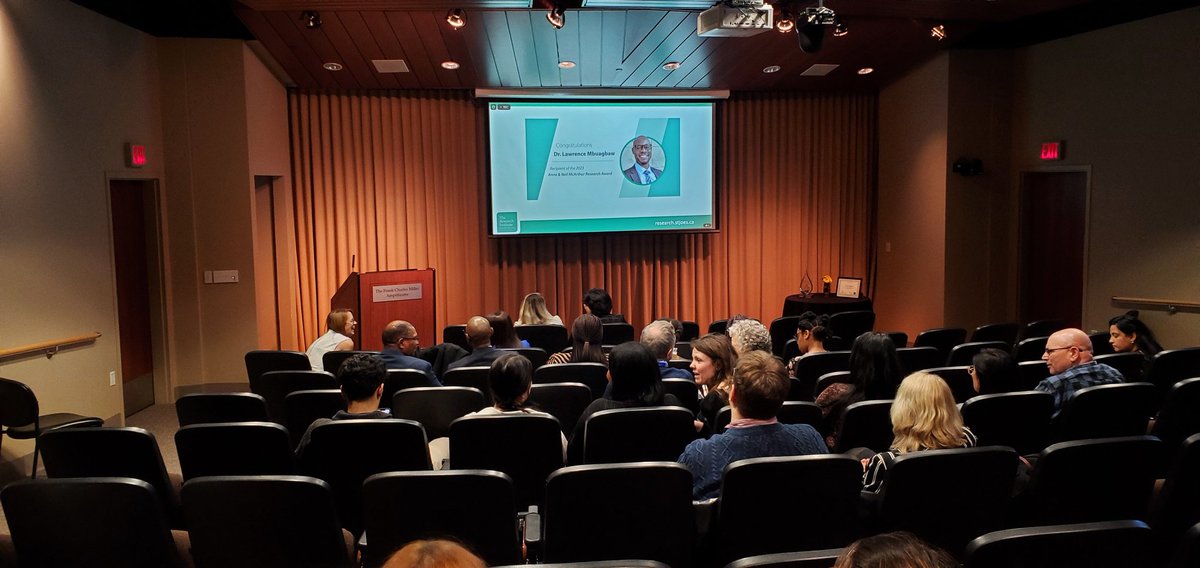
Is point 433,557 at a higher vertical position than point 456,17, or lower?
lower

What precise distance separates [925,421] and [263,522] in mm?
2229

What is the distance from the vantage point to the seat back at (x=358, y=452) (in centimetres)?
316

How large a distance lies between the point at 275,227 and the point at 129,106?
2153 millimetres

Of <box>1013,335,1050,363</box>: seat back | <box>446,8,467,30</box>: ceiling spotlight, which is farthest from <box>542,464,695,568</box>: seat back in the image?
<box>446,8,467,30</box>: ceiling spotlight

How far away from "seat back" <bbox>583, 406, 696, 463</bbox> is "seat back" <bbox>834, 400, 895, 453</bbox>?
673 mm

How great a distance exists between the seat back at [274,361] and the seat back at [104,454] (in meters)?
2.22

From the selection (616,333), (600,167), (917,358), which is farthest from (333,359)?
(600,167)

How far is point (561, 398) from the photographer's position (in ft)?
14.0

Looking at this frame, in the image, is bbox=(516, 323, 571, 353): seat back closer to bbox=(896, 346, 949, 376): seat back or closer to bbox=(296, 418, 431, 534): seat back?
bbox=(896, 346, 949, 376): seat back

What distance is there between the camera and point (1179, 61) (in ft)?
24.2

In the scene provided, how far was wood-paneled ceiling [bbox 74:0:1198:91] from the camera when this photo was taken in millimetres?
6863

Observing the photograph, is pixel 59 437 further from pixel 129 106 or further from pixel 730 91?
pixel 730 91

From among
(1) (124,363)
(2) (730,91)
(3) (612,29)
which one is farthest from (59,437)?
(2) (730,91)

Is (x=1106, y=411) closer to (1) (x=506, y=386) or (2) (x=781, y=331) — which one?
(1) (x=506, y=386)
